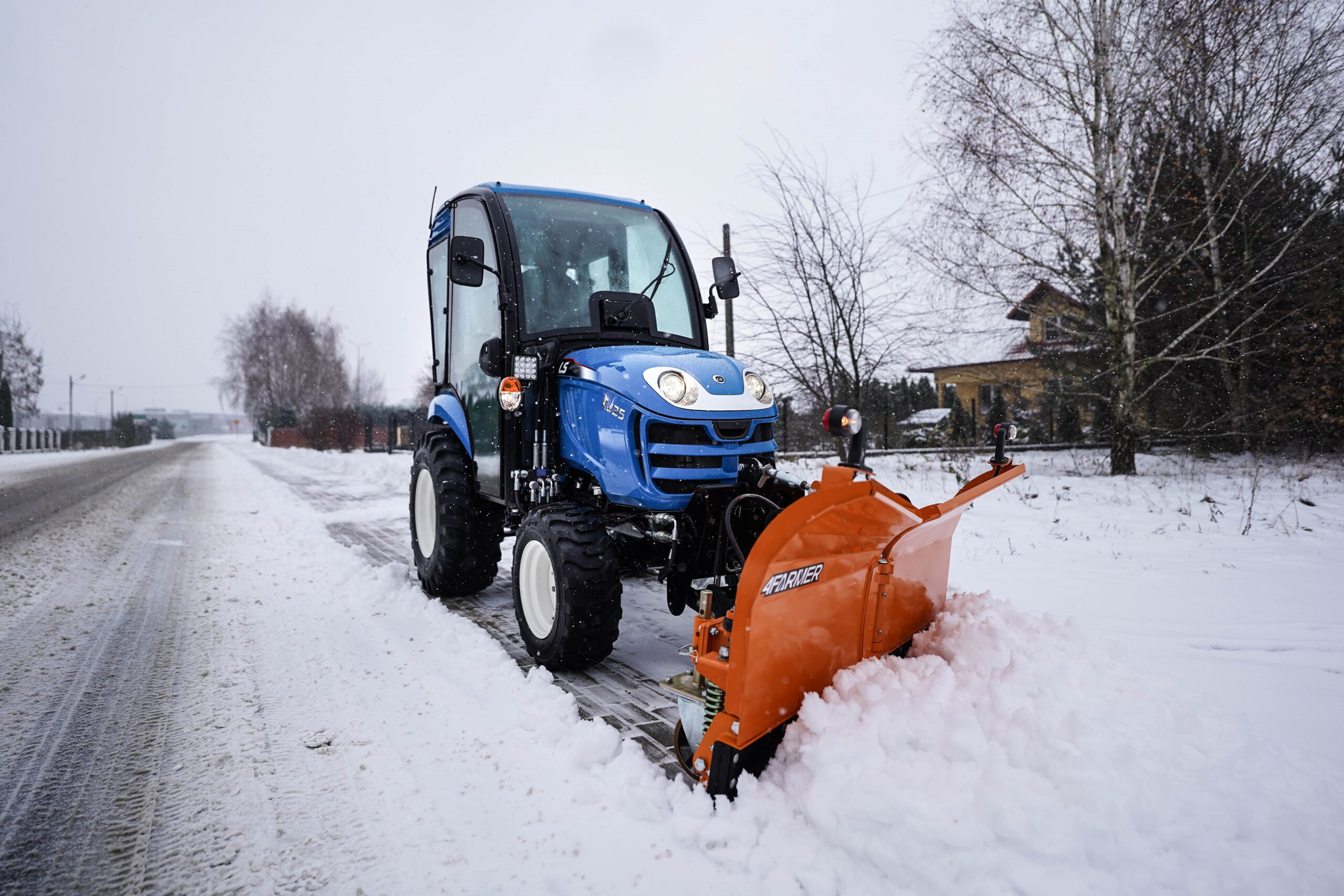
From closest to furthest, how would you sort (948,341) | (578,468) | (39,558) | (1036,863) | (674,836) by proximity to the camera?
1. (1036,863)
2. (674,836)
3. (578,468)
4. (39,558)
5. (948,341)

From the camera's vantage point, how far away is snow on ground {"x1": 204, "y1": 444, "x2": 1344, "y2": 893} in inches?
66.4

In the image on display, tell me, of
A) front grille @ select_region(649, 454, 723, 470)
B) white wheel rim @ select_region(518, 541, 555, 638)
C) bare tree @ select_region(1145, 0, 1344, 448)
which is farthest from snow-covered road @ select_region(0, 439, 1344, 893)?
bare tree @ select_region(1145, 0, 1344, 448)

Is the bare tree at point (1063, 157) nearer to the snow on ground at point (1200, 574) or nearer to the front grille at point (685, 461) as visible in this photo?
the snow on ground at point (1200, 574)

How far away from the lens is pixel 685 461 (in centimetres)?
313

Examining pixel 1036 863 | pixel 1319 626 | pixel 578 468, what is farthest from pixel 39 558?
pixel 1319 626

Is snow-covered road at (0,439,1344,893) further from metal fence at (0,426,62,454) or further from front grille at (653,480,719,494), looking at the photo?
metal fence at (0,426,62,454)

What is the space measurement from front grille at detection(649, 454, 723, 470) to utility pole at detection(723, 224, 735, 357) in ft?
22.2

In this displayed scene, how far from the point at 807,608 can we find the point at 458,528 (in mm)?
2749

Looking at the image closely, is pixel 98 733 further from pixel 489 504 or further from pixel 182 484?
pixel 182 484

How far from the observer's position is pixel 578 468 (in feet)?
11.6

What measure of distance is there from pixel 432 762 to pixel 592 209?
3007 mm

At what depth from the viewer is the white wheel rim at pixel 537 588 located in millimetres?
3320

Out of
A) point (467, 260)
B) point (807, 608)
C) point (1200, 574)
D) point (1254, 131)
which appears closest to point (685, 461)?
point (807, 608)

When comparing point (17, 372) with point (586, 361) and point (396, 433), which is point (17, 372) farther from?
point (586, 361)
